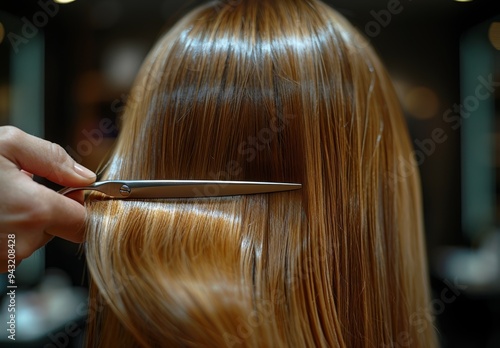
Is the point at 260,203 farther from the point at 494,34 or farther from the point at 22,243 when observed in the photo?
the point at 494,34

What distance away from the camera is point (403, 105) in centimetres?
58

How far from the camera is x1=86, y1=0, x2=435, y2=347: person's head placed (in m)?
0.40

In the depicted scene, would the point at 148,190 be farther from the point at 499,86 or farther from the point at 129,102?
the point at 499,86

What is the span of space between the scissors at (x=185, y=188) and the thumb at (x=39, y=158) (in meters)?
0.05

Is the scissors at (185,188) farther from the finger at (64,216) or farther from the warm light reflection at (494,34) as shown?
the warm light reflection at (494,34)

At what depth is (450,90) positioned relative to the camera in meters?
0.59

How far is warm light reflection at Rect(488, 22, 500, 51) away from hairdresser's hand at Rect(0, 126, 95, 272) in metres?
0.57

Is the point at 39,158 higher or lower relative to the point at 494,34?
lower

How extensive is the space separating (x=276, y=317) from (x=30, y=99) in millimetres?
447

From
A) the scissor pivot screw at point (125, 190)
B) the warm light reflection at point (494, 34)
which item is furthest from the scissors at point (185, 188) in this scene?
the warm light reflection at point (494, 34)

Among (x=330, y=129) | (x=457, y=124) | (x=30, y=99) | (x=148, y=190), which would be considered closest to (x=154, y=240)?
(x=148, y=190)

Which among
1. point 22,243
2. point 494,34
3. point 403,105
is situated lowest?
point 22,243

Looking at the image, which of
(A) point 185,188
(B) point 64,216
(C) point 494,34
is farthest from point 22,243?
(C) point 494,34

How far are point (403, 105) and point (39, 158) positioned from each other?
0.46m
